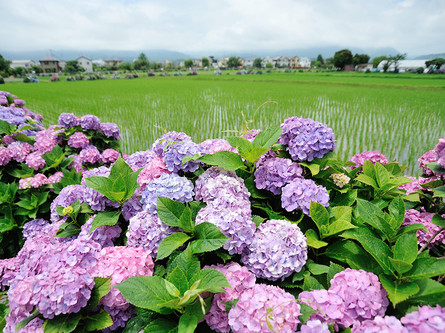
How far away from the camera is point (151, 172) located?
1.58 metres

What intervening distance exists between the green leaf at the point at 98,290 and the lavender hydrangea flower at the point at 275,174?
0.93 metres

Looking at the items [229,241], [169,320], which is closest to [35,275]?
[169,320]

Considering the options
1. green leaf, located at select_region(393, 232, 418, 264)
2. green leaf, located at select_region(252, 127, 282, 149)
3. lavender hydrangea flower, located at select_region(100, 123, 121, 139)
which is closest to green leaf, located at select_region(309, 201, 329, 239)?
green leaf, located at select_region(393, 232, 418, 264)

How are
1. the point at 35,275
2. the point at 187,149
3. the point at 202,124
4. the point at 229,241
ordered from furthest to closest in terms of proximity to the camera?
the point at 202,124 → the point at 187,149 → the point at 229,241 → the point at 35,275

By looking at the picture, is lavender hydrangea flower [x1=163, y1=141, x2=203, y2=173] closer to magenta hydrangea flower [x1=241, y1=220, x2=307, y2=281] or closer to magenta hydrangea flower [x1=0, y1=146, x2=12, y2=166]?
magenta hydrangea flower [x1=241, y1=220, x2=307, y2=281]

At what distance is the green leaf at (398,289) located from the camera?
88 centimetres

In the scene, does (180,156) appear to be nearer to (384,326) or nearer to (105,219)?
(105,219)

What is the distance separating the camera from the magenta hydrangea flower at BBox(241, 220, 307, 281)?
1.12 m

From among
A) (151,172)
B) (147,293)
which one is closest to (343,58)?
(151,172)

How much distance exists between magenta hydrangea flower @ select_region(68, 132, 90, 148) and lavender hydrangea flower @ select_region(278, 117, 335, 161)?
2618 millimetres

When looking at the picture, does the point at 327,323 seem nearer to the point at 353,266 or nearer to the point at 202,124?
the point at 353,266

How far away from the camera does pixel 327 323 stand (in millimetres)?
922

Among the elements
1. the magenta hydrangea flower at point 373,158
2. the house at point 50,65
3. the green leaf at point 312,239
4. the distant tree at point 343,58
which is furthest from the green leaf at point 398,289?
the house at point 50,65

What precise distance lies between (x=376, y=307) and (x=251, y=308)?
0.47 m
